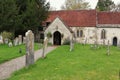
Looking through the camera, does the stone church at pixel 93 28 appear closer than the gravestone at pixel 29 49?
No

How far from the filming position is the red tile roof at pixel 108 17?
5084 cm

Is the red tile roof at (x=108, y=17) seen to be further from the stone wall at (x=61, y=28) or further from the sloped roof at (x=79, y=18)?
the stone wall at (x=61, y=28)

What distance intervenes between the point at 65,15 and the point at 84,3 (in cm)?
2592

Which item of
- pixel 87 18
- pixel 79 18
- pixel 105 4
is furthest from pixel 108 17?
pixel 105 4

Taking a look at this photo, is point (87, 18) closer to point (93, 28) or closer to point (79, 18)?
point (79, 18)

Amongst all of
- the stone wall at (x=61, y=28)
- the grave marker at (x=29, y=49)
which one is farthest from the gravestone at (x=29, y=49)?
the stone wall at (x=61, y=28)

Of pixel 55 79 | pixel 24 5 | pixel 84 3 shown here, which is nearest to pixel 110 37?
pixel 24 5

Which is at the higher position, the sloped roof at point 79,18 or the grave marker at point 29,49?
the sloped roof at point 79,18

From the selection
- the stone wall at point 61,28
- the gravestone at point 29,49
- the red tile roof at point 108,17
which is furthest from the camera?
the red tile roof at point 108,17

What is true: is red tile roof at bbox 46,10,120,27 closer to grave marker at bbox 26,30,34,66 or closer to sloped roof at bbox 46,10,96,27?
sloped roof at bbox 46,10,96,27

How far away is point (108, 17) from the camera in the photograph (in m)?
52.3

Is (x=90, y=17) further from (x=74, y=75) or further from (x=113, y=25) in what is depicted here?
(x=74, y=75)

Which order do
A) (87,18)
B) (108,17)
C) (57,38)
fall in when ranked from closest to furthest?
(57,38), (87,18), (108,17)

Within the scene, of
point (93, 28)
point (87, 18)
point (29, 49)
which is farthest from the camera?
point (87, 18)
